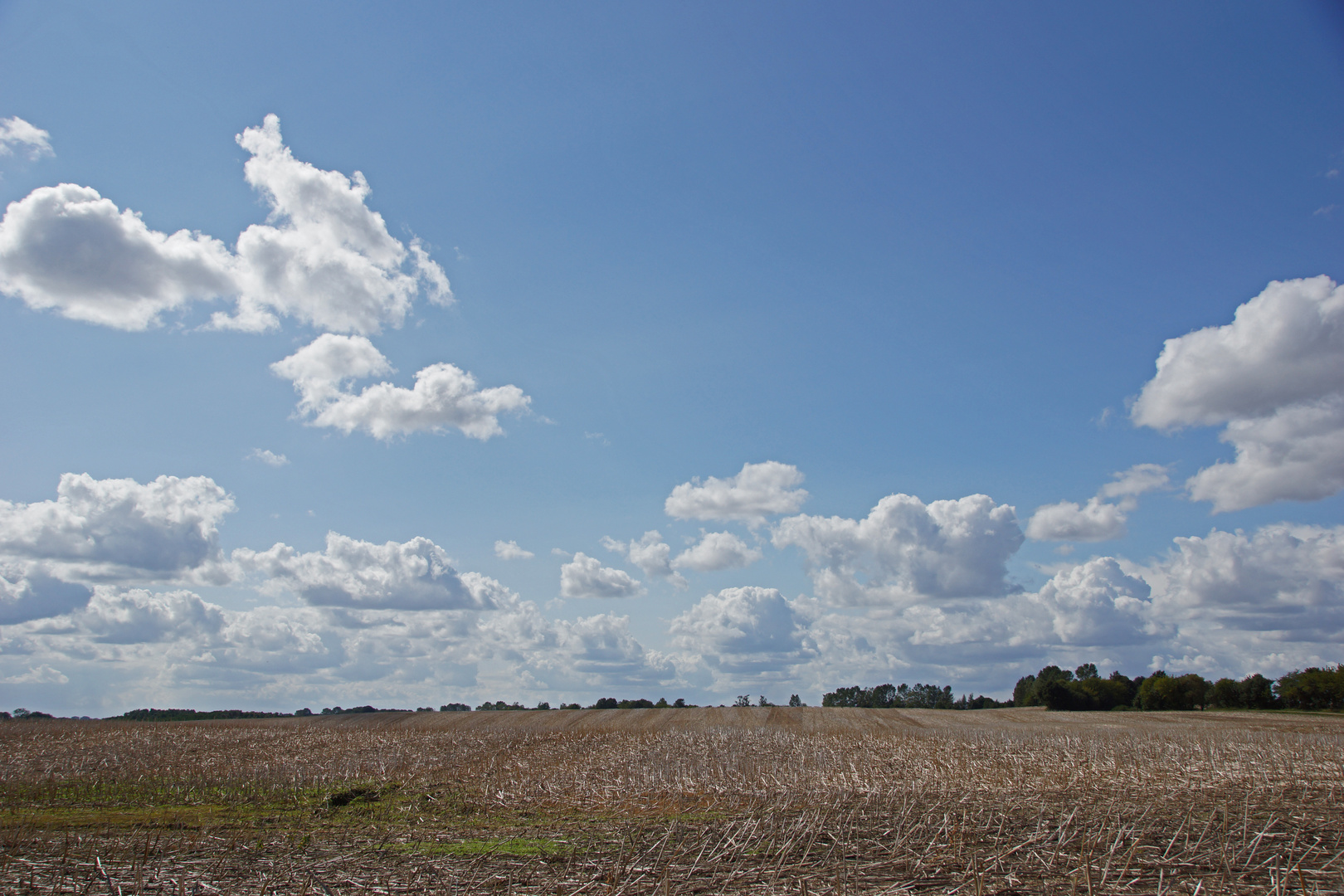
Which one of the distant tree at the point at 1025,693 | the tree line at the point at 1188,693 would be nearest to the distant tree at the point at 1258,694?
the tree line at the point at 1188,693

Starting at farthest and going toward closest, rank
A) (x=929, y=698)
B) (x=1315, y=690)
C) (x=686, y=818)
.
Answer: (x=929, y=698)
(x=1315, y=690)
(x=686, y=818)

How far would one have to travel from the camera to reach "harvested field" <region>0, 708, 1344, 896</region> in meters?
11.5

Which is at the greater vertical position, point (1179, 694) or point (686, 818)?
point (686, 818)

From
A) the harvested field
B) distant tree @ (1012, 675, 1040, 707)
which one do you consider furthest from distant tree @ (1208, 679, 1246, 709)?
the harvested field

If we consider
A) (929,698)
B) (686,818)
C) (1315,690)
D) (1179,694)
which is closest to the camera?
(686,818)

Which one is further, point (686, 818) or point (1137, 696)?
point (1137, 696)

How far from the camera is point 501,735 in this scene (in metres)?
51.3

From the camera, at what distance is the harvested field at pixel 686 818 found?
11547mm

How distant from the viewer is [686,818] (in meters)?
17.5

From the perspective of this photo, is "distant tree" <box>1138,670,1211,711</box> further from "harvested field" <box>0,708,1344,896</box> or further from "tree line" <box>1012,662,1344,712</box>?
"harvested field" <box>0,708,1344,896</box>

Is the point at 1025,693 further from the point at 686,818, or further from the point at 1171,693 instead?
the point at 686,818

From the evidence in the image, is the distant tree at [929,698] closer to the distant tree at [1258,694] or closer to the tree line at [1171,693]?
the tree line at [1171,693]

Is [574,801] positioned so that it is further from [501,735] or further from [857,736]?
[501,735]

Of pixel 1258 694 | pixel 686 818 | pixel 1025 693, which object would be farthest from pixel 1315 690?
pixel 686 818
